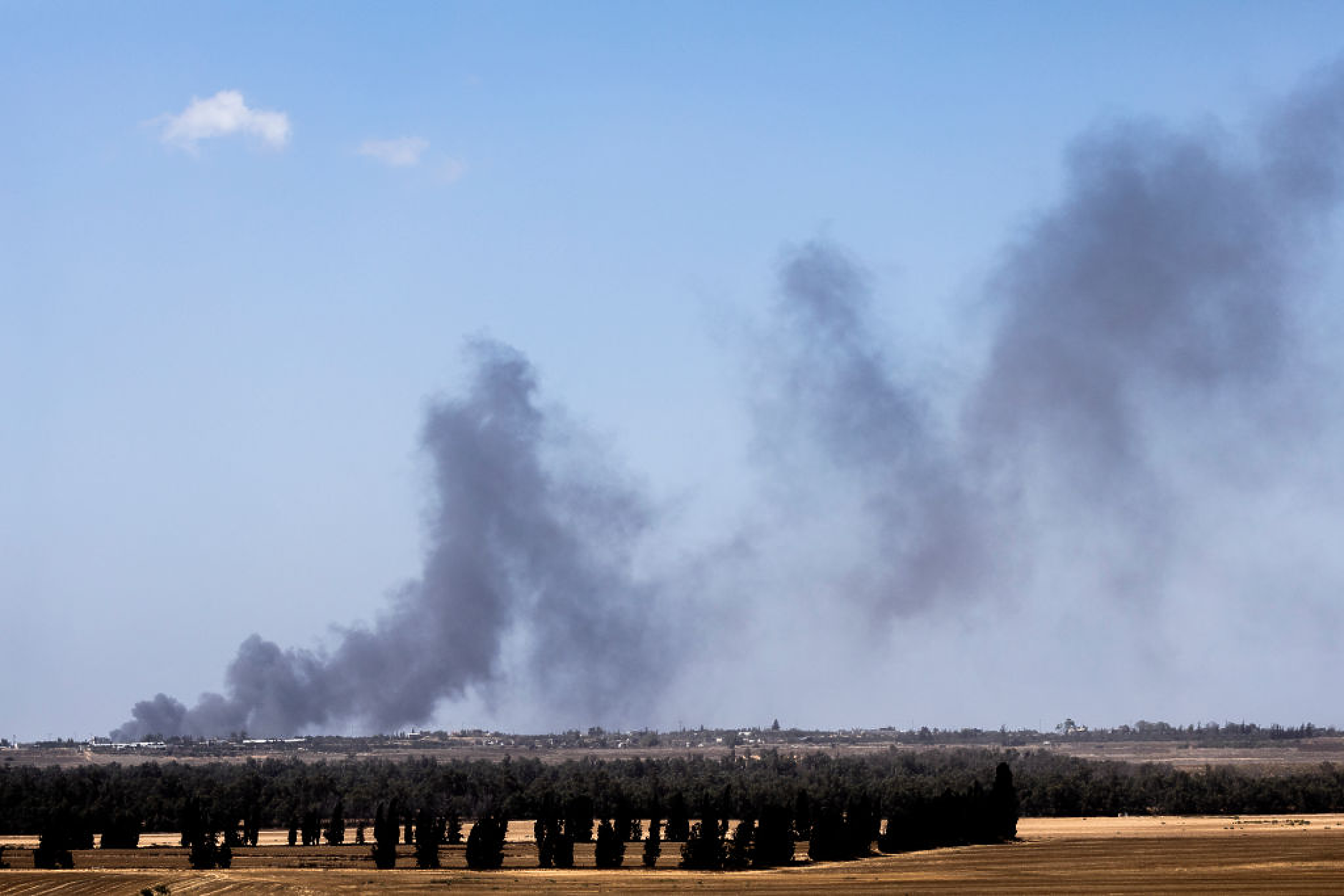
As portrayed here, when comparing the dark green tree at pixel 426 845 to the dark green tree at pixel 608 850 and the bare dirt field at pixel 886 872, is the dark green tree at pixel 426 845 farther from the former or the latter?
the dark green tree at pixel 608 850

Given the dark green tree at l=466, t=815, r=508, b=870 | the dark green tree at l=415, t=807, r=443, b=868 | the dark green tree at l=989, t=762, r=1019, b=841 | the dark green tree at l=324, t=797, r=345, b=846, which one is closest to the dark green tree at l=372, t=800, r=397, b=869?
the dark green tree at l=415, t=807, r=443, b=868

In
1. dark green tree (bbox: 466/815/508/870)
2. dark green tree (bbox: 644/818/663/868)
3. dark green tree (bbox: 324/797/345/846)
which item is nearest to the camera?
dark green tree (bbox: 466/815/508/870)

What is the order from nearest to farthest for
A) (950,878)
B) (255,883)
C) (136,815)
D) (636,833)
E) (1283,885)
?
1. (1283,885)
2. (950,878)
3. (255,883)
4. (636,833)
5. (136,815)

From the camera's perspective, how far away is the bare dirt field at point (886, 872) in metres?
116

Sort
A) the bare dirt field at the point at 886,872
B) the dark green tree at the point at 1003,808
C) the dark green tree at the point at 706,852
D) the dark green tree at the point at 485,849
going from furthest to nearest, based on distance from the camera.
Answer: the dark green tree at the point at 1003,808 < the dark green tree at the point at 485,849 < the dark green tree at the point at 706,852 < the bare dirt field at the point at 886,872

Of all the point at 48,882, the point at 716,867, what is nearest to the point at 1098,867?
the point at 716,867

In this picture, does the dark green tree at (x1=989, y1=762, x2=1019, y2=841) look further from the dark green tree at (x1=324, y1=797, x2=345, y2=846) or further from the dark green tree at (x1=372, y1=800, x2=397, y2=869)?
the dark green tree at (x1=324, y1=797, x2=345, y2=846)

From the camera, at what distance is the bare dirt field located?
4555 inches

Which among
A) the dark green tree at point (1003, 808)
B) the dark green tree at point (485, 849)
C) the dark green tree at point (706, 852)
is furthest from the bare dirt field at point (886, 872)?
the dark green tree at point (1003, 808)

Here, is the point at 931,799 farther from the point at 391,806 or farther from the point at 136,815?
the point at 136,815

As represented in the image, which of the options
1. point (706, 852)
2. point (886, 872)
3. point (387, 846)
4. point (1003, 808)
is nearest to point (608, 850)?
point (706, 852)

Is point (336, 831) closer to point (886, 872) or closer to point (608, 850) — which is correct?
point (608, 850)

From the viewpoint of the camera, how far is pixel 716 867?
14475cm

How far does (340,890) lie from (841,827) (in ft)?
154
